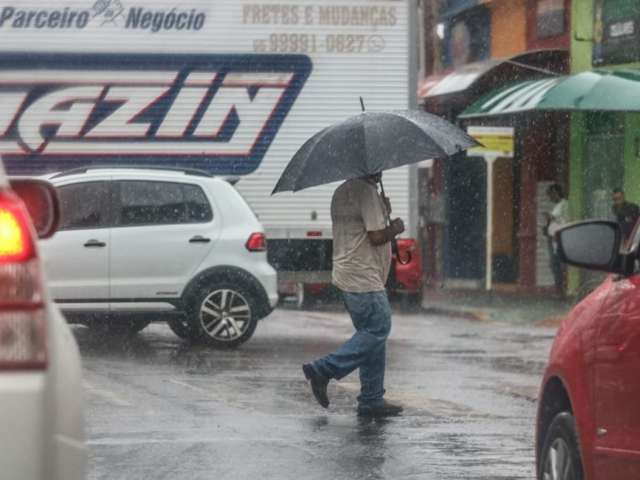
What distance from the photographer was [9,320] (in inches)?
151

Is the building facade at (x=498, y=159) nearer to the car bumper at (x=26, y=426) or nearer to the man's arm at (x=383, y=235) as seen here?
the man's arm at (x=383, y=235)

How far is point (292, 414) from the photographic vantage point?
11555 mm

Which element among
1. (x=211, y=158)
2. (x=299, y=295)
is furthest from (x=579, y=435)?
(x=299, y=295)

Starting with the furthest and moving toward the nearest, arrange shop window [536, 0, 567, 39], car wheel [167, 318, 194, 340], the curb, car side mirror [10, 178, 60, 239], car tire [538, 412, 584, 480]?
shop window [536, 0, 567, 39] → the curb → car wheel [167, 318, 194, 340] → car tire [538, 412, 584, 480] → car side mirror [10, 178, 60, 239]

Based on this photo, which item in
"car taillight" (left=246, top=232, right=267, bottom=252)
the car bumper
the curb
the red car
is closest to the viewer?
the car bumper

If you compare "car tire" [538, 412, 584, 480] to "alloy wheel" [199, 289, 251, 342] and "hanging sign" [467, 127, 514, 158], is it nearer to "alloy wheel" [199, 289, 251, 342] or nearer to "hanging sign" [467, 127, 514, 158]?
"alloy wheel" [199, 289, 251, 342]

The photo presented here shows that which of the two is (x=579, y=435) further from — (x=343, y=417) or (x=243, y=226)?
(x=243, y=226)

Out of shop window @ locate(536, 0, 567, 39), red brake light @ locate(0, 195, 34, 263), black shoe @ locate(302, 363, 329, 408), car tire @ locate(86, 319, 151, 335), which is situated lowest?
car tire @ locate(86, 319, 151, 335)

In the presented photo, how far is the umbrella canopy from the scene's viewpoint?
37.9 feet

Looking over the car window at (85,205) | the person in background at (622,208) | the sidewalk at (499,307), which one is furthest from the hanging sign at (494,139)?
the car window at (85,205)

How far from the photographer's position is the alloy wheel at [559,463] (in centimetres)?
629

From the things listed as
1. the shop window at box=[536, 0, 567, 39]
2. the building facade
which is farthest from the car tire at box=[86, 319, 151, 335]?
the shop window at box=[536, 0, 567, 39]

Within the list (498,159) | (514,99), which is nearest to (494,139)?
(514,99)

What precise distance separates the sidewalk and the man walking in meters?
11.3
